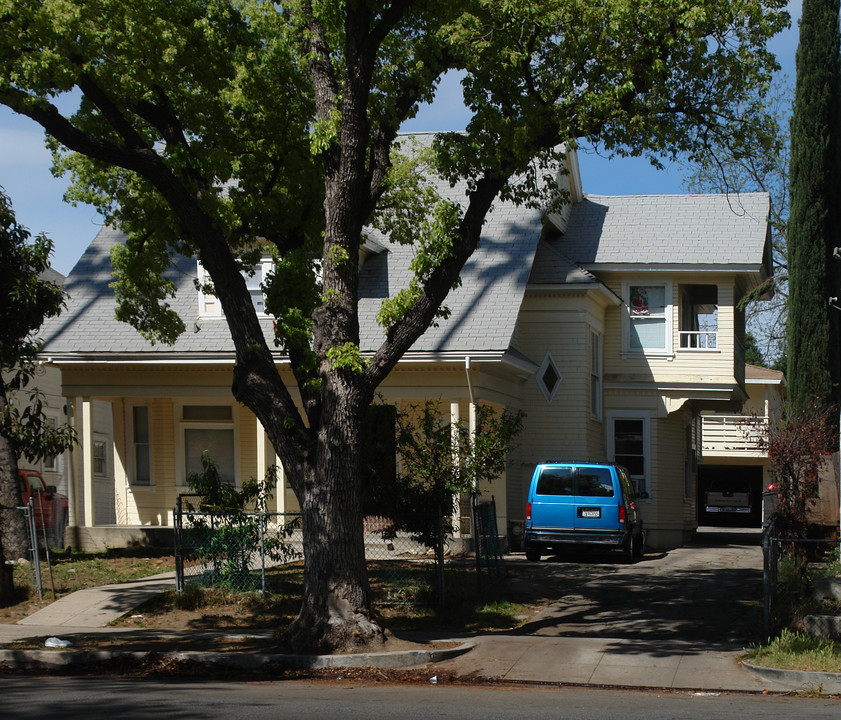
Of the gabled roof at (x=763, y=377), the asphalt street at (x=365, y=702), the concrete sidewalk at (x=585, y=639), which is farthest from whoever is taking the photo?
the gabled roof at (x=763, y=377)

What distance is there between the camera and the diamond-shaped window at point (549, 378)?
23453 millimetres

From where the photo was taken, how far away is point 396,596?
14336 mm

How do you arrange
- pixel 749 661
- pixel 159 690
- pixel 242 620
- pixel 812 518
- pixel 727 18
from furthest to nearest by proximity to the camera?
pixel 812 518 → pixel 242 620 → pixel 727 18 → pixel 749 661 → pixel 159 690

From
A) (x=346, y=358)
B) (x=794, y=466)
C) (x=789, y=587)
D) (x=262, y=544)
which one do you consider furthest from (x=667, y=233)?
(x=346, y=358)

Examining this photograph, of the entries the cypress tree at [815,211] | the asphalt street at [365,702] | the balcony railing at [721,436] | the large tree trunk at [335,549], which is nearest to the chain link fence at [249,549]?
the large tree trunk at [335,549]

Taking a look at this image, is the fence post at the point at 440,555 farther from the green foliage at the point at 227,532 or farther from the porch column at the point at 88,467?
the porch column at the point at 88,467

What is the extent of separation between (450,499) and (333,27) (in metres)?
6.41

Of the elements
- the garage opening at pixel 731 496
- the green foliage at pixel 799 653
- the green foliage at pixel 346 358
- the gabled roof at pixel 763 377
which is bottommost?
the garage opening at pixel 731 496

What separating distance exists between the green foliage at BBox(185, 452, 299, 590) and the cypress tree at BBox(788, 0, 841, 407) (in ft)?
38.7

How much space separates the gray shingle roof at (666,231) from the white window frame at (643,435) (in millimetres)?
3708

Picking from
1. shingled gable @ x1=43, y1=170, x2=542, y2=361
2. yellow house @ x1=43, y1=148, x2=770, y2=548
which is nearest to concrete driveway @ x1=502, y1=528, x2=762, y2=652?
yellow house @ x1=43, y1=148, x2=770, y2=548

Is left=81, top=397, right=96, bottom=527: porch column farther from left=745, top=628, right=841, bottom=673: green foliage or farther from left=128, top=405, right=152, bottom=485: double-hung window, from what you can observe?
left=745, top=628, right=841, bottom=673: green foliage

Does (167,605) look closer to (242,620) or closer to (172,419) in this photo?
(242,620)

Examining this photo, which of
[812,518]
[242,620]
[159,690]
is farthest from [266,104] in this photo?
[812,518]
